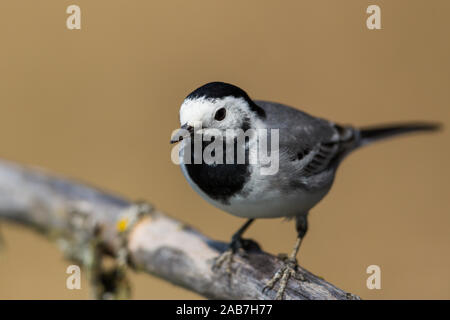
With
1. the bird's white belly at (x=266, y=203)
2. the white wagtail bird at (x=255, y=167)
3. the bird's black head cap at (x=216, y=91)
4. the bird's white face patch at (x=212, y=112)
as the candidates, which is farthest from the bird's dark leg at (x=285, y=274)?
the bird's black head cap at (x=216, y=91)

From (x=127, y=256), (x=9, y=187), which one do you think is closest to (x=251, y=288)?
(x=127, y=256)

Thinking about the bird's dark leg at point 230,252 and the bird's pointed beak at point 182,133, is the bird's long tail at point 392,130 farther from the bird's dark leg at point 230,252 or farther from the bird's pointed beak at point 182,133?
the bird's pointed beak at point 182,133

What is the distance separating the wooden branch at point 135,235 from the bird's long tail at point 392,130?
1059 millimetres

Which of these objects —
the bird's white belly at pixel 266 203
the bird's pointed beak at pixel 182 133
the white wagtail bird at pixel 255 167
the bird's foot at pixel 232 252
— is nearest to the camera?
the bird's pointed beak at pixel 182 133

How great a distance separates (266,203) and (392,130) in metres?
1.24

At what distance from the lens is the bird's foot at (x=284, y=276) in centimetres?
281

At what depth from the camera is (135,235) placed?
3.62m

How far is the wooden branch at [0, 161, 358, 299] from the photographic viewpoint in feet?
9.80

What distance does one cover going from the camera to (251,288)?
2941mm

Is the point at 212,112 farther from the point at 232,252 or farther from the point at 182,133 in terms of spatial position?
the point at 232,252

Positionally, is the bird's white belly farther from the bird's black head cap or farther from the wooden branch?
the bird's black head cap

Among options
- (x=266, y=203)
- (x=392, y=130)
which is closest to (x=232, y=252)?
(x=266, y=203)

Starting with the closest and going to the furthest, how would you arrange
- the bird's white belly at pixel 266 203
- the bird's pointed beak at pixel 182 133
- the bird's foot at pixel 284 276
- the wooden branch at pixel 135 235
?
the bird's pointed beak at pixel 182 133, the bird's white belly at pixel 266 203, the bird's foot at pixel 284 276, the wooden branch at pixel 135 235

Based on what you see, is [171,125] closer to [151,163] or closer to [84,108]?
[151,163]
